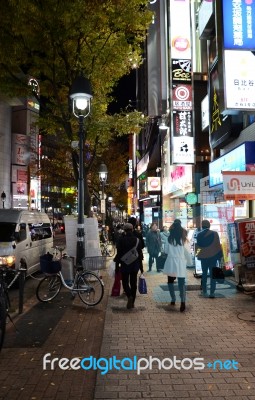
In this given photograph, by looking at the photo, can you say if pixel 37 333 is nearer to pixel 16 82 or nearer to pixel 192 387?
pixel 192 387

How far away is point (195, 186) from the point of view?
1983cm

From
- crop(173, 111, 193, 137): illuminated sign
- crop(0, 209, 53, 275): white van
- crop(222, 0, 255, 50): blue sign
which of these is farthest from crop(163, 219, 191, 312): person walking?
crop(173, 111, 193, 137): illuminated sign

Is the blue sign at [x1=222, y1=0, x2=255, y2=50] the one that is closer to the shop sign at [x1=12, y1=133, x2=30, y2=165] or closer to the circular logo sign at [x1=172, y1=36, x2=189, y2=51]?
the circular logo sign at [x1=172, y1=36, x2=189, y2=51]

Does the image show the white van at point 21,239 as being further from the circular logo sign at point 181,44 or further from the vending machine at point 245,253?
the circular logo sign at point 181,44

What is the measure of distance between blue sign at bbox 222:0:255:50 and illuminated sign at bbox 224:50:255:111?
0.70 ft

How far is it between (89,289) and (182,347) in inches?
132

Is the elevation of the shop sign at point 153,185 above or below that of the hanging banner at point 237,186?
above

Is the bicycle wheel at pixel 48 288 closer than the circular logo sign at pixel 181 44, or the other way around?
the bicycle wheel at pixel 48 288

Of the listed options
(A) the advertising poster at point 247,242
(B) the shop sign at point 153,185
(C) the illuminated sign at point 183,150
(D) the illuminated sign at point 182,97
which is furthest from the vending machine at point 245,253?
(B) the shop sign at point 153,185

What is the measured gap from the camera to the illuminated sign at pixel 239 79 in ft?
34.3

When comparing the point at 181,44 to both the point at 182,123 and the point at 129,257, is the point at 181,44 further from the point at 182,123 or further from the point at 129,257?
the point at 129,257

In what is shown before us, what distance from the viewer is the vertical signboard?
18.6 meters

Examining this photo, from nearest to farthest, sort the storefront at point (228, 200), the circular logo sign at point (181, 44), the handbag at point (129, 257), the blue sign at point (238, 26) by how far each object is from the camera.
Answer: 1. the handbag at point (129, 257)
2. the storefront at point (228, 200)
3. the blue sign at point (238, 26)
4. the circular logo sign at point (181, 44)

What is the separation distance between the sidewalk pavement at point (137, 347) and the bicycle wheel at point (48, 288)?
0.67 ft
